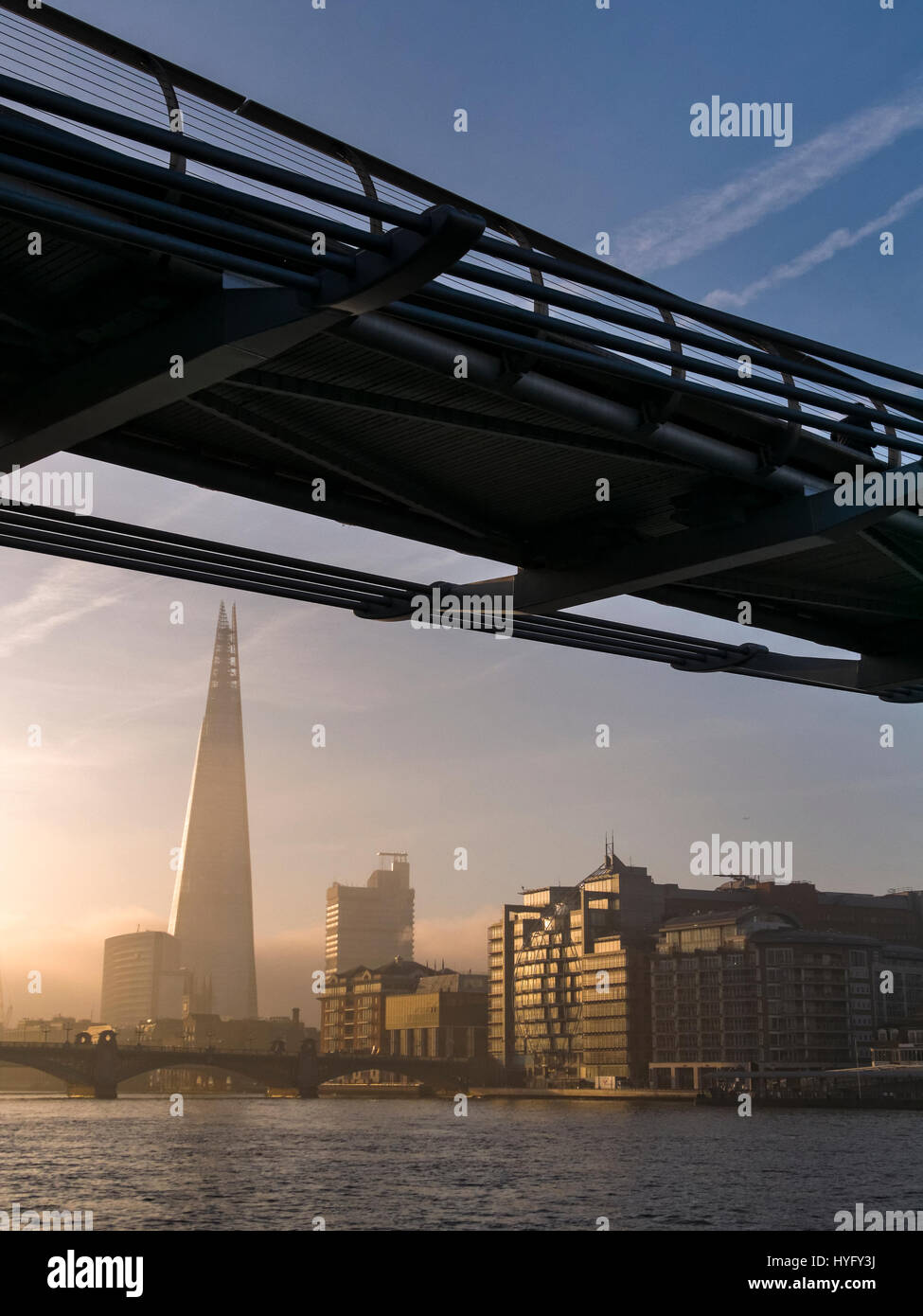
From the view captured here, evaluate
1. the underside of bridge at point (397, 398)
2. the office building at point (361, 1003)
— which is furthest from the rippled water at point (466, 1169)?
the office building at point (361, 1003)

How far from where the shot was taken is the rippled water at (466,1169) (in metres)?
45.9

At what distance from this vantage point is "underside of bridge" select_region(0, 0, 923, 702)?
29.4ft

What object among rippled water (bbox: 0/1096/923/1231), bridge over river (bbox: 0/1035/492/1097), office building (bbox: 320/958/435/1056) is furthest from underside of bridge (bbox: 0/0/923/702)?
office building (bbox: 320/958/435/1056)

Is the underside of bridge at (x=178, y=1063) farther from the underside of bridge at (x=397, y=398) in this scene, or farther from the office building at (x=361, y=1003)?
the underside of bridge at (x=397, y=398)

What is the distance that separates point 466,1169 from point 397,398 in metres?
54.7

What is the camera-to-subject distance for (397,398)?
1301cm

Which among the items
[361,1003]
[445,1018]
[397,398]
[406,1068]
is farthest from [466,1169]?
[361,1003]

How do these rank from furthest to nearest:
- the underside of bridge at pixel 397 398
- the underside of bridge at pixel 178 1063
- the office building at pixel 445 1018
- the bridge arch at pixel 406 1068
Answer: the office building at pixel 445 1018, the bridge arch at pixel 406 1068, the underside of bridge at pixel 178 1063, the underside of bridge at pixel 397 398

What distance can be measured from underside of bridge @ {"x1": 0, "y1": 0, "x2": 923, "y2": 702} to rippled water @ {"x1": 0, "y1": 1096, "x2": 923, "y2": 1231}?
30512 millimetres

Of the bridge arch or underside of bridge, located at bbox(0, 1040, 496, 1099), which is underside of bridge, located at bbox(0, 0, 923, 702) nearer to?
underside of bridge, located at bbox(0, 1040, 496, 1099)

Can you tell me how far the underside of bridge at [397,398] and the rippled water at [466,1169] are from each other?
30512 millimetres

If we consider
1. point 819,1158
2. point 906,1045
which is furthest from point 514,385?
point 906,1045

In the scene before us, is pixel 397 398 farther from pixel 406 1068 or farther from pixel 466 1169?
pixel 406 1068
